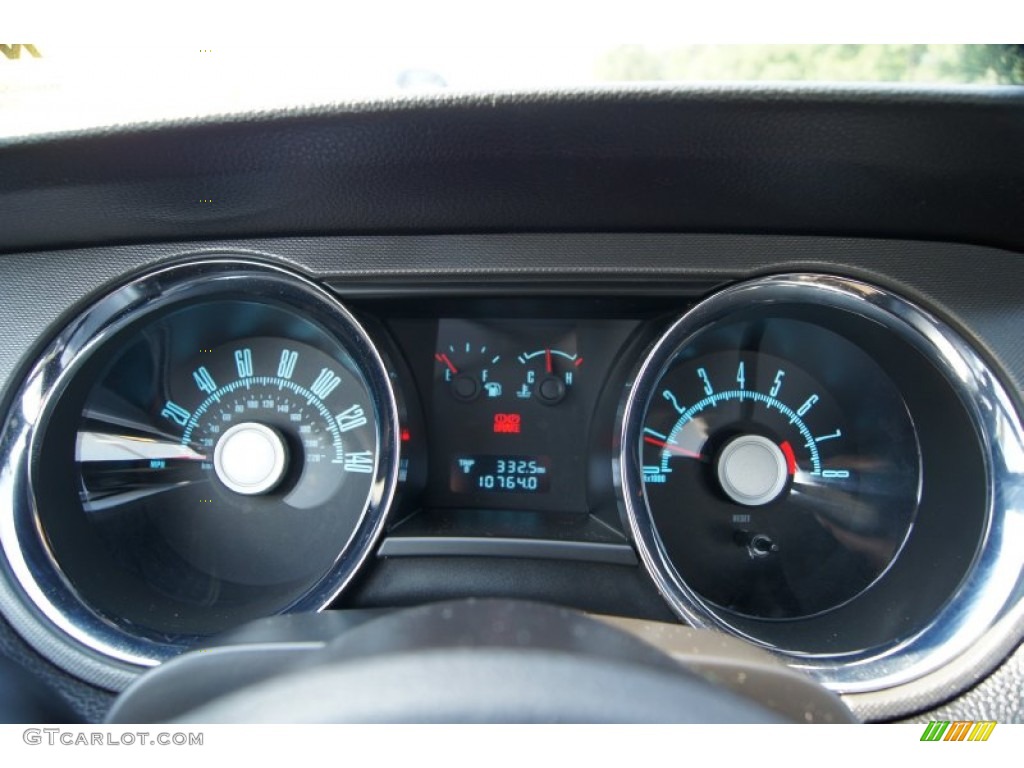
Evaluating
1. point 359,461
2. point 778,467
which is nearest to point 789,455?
point 778,467

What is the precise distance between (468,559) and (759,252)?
37.0 inches

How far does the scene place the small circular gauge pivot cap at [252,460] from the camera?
1.99 metres

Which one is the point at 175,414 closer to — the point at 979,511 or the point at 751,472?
the point at 751,472

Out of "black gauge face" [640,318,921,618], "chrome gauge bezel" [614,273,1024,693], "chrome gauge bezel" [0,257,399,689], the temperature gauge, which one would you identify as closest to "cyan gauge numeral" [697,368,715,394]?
"black gauge face" [640,318,921,618]

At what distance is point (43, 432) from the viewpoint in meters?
1.86

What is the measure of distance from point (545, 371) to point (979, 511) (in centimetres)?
103

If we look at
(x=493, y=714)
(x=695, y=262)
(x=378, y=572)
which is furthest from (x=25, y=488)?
(x=695, y=262)

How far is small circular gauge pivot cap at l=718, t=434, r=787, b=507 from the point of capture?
78.5 inches

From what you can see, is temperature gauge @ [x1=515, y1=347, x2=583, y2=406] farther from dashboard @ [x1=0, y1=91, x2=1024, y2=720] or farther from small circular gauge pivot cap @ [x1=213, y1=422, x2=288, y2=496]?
small circular gauge pivot cap @ [x1=213, y1=422, x2=288, y2=496]

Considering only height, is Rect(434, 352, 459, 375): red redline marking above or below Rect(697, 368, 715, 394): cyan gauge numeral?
above

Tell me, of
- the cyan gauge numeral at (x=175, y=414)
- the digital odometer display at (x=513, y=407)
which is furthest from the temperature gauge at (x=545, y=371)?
the cyan gauge numeral at (x=175, y=414)

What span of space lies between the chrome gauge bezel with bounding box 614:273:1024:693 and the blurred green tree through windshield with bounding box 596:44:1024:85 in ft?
1.59

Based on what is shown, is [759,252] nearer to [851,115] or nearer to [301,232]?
[851,115]

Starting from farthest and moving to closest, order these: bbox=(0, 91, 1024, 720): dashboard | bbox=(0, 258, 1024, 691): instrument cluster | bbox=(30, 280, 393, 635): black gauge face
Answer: bbox=(30, 280, 393, 635): black gauge face
bbox=(0, 258, 1024, 691): instrument cluster
bbox=(0, 91, 1024, 720): dashboard
